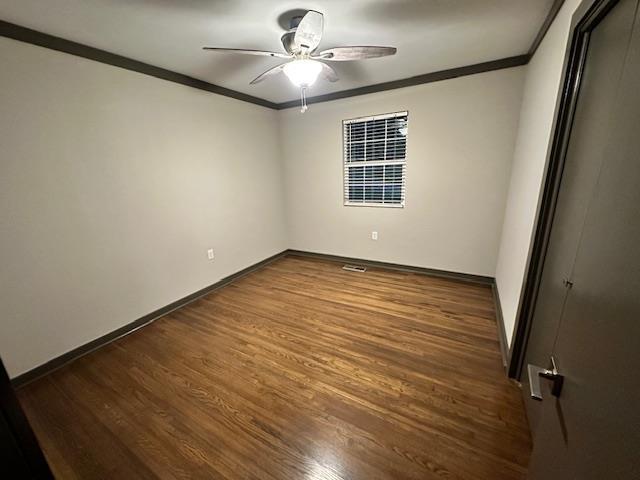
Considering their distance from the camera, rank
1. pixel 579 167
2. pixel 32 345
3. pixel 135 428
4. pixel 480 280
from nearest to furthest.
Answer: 1. pixel 579 167
2. pixel 135 428
3. pixel 32 345
4. pixel 480 280

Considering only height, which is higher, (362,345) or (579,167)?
(579,167)

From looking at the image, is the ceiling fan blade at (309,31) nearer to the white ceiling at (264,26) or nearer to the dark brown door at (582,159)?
→ the white ceiling at (264,26)

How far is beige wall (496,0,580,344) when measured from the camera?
4.71ft

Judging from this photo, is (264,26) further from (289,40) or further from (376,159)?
(376,159)

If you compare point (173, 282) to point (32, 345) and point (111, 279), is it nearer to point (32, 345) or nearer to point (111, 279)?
point (111, 279)

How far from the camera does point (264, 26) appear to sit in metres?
1.74

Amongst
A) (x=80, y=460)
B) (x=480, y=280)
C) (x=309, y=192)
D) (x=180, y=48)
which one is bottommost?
(x=80, y=460)

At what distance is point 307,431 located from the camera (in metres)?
1.38

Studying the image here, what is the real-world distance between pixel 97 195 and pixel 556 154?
306cm

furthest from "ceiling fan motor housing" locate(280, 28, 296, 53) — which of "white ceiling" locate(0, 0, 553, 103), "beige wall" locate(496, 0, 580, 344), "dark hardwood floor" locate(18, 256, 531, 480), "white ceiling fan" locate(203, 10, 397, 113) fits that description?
"dark hardwood floor" locate(18, 256, 531, 480)

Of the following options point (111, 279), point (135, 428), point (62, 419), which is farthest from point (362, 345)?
point (111, 279)

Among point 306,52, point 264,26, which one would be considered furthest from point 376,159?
point 264,26

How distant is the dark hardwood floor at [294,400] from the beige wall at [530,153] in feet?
1.70

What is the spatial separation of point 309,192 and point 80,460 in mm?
3327
